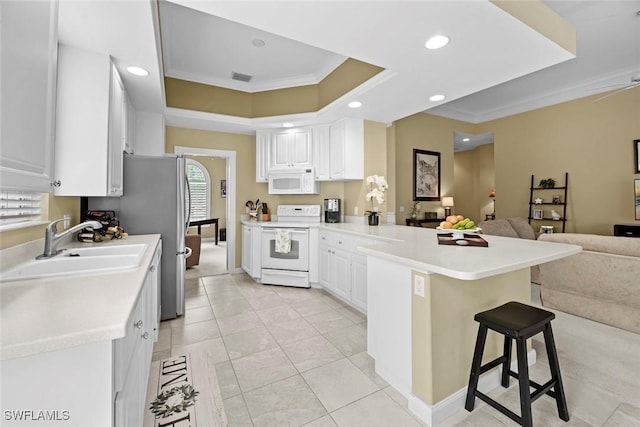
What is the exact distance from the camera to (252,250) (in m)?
4.41

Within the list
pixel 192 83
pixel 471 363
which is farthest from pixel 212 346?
pixel 192 83

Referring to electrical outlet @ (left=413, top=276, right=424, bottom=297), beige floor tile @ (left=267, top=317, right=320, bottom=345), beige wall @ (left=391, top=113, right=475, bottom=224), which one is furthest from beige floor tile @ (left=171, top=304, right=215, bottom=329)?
beige wall @ (left=391, top=113, right=475, bottom=224)

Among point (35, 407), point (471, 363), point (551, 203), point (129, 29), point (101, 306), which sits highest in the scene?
point (129, 29)

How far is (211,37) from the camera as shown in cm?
327

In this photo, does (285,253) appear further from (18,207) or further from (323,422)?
(18,207)

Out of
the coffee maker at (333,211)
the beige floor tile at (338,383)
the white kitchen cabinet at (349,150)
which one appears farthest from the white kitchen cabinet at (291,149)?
the beige floor tile at (338,383)

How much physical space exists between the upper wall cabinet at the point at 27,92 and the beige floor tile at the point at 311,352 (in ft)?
6.46

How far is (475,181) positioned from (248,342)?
27.2 feet

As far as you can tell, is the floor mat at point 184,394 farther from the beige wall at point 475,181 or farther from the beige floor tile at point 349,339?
the beige wall at point 475,181

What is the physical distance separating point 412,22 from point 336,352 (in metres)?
2.61

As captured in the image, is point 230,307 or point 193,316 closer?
point 193,316

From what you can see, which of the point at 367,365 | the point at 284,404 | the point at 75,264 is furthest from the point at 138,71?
the point at 367,365

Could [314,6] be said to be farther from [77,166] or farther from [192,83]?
[192,83]

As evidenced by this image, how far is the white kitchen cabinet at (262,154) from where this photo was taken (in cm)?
473
